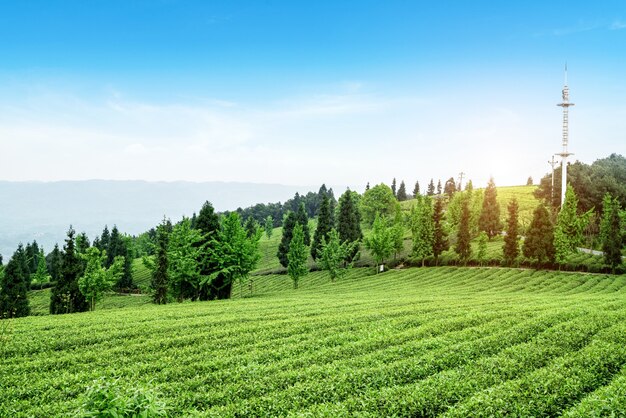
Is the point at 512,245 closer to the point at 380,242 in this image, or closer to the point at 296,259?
the point at 380,242

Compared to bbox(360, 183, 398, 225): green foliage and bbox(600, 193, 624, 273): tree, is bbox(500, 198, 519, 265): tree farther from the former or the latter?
bbox(360, 183, 398, 225): green foliage

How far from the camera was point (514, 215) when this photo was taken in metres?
66.7

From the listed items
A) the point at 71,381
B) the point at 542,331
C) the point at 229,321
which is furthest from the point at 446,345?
the point at 71,381

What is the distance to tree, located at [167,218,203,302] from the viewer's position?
1833 inches

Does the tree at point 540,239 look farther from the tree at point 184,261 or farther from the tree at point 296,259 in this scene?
the tree at point 184,261

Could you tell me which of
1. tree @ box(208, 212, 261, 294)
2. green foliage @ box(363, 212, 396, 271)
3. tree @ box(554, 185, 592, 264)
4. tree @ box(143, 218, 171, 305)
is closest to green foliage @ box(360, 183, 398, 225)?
green foliage @ box(363, 212, 396, 271)

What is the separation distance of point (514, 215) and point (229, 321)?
57.2 metres

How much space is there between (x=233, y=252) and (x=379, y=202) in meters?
84.0

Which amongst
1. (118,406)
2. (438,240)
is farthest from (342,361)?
(438,240)

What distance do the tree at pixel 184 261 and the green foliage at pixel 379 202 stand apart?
274 feet

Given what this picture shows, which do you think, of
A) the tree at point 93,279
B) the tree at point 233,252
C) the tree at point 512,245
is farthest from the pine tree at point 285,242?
the tree at point 93,279

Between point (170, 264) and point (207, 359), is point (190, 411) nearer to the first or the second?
point (207, 359)

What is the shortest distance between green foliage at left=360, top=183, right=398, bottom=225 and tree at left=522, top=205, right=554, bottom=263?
2546 inches

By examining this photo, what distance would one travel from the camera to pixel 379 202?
12600 cm
